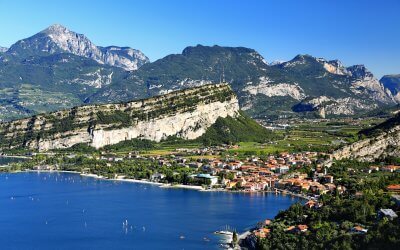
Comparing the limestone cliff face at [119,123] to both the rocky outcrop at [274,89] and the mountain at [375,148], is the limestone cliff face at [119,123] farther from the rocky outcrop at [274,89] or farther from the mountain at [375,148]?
the rocky outcrop at [274,89]

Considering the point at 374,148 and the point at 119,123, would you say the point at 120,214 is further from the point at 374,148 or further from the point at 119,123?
the point at 119,123

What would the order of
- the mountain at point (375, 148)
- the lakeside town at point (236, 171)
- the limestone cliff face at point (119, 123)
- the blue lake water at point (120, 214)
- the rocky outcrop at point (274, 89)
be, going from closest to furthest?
the blue lake water at point (120, 214), the lakeside town at point (236, 171), the mountain at point (375, 148), the limestone cliff face at point (119, 123), the rocky outcrop at point (274, 89)

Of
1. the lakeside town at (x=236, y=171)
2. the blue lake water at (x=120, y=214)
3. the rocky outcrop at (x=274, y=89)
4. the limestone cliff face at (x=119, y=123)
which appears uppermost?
the rocky outcrop at (x=274, y=89)

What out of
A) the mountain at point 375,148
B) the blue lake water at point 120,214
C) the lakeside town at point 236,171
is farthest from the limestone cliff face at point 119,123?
the mountain at point 375,148

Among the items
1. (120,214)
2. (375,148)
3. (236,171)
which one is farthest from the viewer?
(375,148)

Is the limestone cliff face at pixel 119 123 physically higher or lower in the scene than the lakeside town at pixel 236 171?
higher

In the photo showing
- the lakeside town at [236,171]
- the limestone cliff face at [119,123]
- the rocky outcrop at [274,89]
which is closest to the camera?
the lakeside town at [236,171]

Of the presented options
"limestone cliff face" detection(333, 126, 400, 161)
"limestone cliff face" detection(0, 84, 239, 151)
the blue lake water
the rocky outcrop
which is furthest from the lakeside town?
the rocky outcrop

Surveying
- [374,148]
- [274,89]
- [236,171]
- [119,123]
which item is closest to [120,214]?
[236,171]

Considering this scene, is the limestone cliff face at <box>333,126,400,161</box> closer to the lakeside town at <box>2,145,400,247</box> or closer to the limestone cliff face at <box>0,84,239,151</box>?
the lakeside town at <box>2,145,400,247</box>
